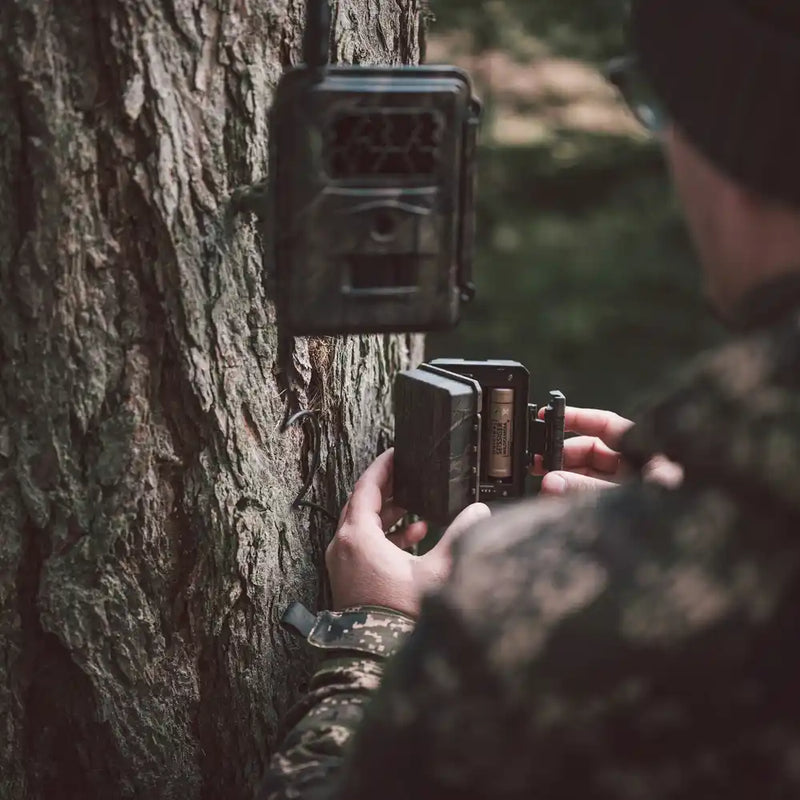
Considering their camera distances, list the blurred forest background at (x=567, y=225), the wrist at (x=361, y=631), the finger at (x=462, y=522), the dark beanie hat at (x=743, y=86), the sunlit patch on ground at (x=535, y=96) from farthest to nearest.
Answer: the sunlit patch on ground at (x=535, y=96) → the blurred forest background at (x=567, y=225) → the finger at (x=462, y=522) → the wrist at (x=361, y=631) → the dark beanie hat at (x=743, y=86)

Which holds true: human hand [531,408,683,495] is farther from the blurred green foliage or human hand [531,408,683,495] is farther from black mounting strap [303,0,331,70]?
the blurred green foliage

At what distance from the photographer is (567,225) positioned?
5672 millimetres

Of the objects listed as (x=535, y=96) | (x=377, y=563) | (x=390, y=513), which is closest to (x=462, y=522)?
(x=377, y=563)

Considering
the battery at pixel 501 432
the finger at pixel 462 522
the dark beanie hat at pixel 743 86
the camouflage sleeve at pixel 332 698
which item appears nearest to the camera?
the dark beanie hat at pixel 743 86

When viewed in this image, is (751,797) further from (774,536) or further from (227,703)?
(227,703)

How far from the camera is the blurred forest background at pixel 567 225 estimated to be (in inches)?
217

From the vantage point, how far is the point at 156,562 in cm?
168

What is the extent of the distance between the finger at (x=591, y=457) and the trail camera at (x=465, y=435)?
0.14 meters

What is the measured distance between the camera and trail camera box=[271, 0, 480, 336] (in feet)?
4.63

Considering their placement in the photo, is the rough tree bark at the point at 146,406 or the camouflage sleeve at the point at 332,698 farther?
the rough tree bark at the point at 146,406

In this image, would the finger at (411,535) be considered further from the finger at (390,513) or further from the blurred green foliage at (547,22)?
the blurred green foliage at (547,22)

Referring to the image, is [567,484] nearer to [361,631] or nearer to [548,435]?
[548,435]

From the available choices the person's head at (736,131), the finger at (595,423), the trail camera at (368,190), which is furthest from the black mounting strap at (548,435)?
the person's head at (736,131)

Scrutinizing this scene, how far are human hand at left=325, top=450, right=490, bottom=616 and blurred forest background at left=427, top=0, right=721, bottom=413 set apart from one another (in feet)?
12.9
